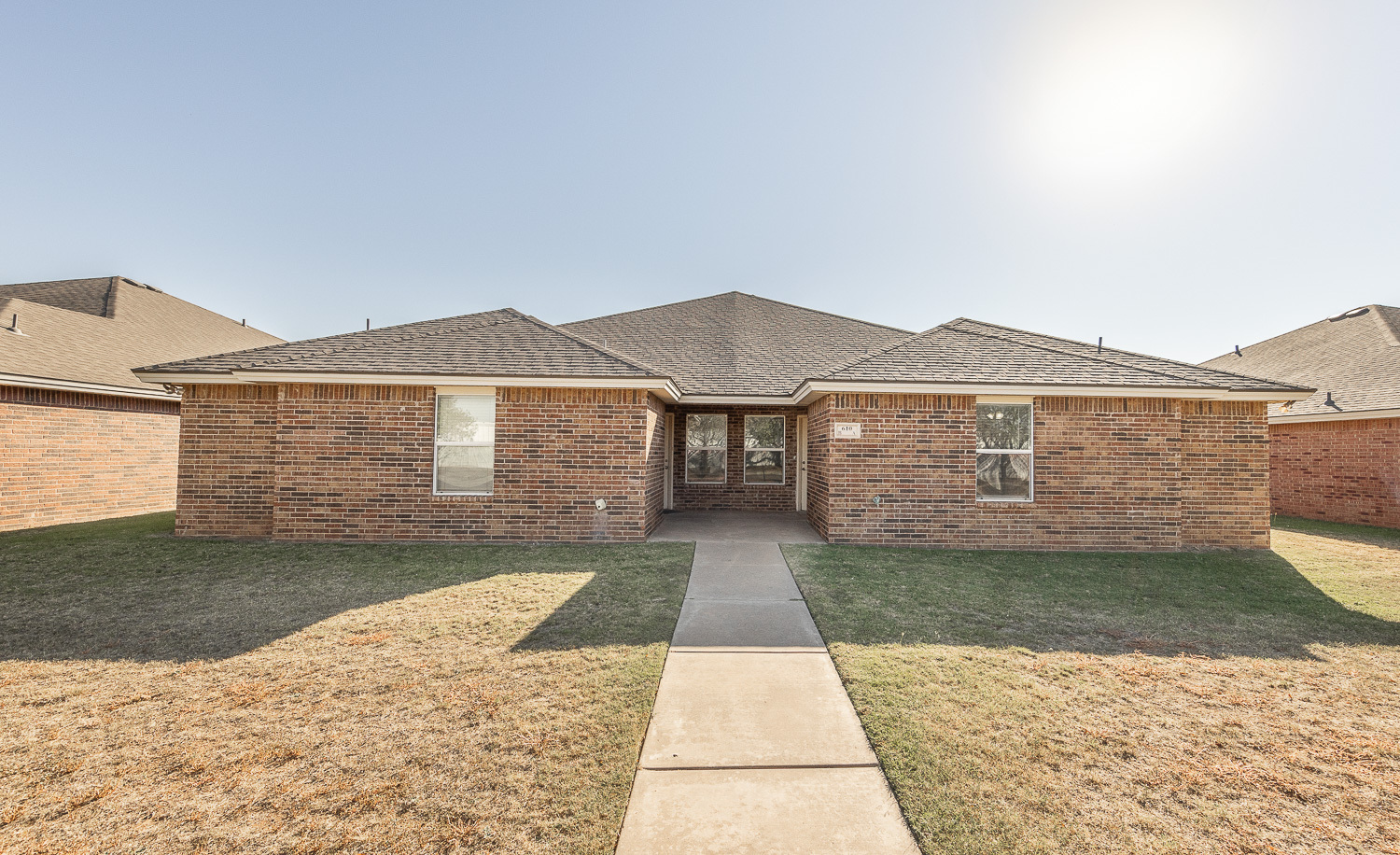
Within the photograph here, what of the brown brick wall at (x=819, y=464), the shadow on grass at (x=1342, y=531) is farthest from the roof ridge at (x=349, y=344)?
the shadow on grass at (x=1342, y=531)

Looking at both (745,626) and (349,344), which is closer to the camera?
(745,626)

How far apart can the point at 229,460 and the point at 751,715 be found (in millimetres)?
10372

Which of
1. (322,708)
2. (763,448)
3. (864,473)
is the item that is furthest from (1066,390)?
(322,708)

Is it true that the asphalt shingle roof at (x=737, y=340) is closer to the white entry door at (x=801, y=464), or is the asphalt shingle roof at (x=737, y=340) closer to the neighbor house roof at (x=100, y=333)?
the white entry door at (x=801, y=464)

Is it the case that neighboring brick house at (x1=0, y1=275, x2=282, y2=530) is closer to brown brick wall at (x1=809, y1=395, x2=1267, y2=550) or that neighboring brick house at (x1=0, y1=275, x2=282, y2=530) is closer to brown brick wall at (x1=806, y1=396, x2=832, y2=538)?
brown brick wall at (x1=806, y1=396, x2=832, y2=538)

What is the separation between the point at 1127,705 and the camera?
3.65m

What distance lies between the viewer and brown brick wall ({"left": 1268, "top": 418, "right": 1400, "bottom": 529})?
37.2 feet

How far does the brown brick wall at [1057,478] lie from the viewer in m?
8.83

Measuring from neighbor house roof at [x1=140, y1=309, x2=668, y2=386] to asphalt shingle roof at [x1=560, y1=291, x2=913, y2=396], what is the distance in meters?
2.87

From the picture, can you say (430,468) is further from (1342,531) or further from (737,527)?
(1342,531)

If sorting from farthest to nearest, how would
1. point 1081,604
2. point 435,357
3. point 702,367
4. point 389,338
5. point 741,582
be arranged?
point 702,367 → point 389,338 → point 435,357 → point 741,582 → point 1081,604

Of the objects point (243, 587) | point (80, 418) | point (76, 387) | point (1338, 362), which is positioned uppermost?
point (1338, 362)

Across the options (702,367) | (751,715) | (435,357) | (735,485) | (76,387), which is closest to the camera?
(751,715)

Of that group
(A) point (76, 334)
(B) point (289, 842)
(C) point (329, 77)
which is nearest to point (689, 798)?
(B) point (289, 842)
